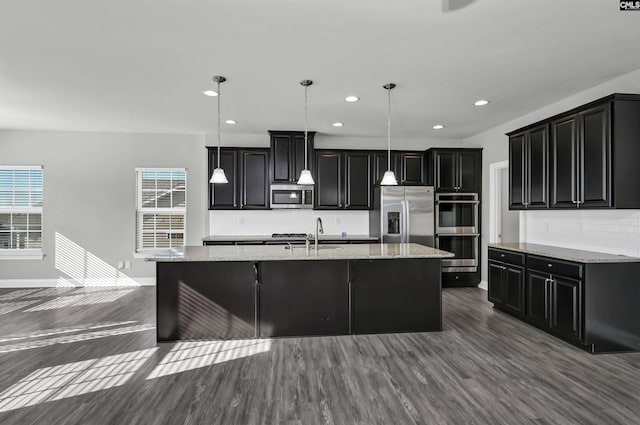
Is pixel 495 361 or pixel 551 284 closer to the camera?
pixel 495 361

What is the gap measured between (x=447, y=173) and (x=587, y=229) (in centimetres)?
232

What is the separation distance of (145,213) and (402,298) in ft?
15.5

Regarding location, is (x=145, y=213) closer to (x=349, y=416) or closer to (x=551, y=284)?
(x=349, y=416)

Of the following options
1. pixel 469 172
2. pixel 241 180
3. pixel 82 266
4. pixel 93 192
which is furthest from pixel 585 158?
pixel 82 266

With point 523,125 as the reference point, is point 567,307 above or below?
below

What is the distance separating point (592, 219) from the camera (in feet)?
11.9

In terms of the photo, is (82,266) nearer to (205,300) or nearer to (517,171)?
(205,300)

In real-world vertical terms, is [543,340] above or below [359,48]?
below

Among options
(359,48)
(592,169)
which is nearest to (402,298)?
(592,169)

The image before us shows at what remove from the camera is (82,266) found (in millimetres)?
5781

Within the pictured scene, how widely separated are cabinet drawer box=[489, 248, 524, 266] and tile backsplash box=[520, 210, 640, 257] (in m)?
0.62

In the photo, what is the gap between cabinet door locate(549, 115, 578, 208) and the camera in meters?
3.43

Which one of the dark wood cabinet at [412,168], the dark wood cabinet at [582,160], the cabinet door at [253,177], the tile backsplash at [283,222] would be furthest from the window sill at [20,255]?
the dark wood cabinet at [582,160]

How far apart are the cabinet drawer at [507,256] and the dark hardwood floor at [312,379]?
741 millimetres
